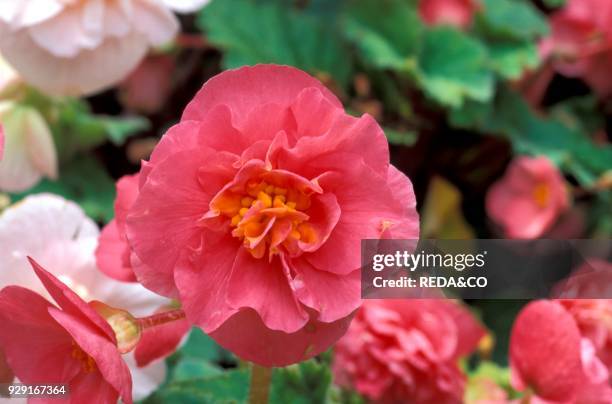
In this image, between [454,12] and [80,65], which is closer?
[80,65]

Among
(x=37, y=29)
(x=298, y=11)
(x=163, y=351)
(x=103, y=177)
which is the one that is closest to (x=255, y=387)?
(x=163, y=351)

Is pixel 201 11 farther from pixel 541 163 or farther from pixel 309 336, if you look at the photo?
pixel 309 336

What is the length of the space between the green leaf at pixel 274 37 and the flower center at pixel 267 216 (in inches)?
20.5

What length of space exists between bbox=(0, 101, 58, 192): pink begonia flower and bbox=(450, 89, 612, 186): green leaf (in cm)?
49

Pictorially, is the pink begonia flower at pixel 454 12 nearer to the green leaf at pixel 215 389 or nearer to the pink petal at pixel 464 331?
the pink petal at pixel 464 331

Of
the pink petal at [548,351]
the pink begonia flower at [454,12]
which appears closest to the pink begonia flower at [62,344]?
the pink petal at [548,351]

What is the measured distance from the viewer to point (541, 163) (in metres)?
0.98

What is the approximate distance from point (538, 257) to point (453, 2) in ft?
2.00

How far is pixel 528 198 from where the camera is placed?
1011 mm

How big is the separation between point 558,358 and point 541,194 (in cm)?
54

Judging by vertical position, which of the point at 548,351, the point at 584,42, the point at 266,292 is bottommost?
the point at 584,42

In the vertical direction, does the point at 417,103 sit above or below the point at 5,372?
below

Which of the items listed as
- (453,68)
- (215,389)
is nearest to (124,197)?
(215,389)

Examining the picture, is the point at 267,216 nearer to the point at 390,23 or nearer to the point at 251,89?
the point at 251,89
